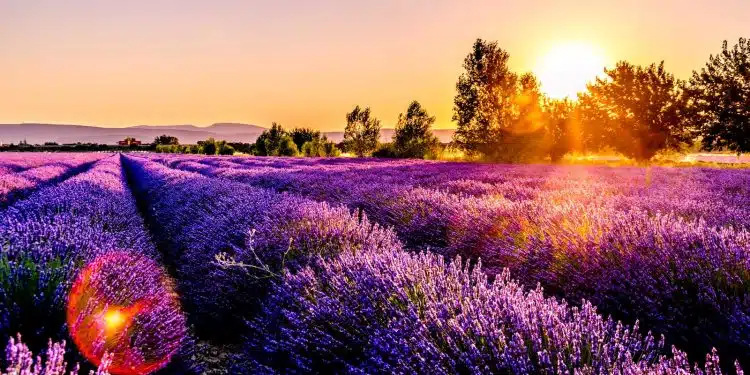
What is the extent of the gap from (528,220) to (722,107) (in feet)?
97.1

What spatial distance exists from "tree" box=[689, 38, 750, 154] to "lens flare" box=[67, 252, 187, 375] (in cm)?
3036

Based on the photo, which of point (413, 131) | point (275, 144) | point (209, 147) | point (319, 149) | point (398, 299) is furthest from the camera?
point (209, 147)

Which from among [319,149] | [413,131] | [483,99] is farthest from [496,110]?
[319,149]

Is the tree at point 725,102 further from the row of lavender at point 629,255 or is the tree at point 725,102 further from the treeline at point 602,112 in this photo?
the row of lavender at point 629,255

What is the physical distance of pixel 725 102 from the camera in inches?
1016

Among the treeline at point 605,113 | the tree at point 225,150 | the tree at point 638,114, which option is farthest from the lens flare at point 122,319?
the tree at point 225,150

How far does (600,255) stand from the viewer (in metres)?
2.51

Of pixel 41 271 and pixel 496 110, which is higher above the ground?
pixel 496 110

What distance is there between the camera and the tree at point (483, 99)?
30.4 m

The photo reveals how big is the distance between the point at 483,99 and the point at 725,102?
13.5 meters

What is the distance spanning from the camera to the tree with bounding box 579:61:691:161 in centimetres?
2850

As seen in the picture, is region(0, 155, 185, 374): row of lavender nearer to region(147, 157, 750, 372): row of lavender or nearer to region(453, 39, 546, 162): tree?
region(147, 157, 750, 372): row of lavender

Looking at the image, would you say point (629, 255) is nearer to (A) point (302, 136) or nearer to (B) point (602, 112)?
(B) point (602, 112)

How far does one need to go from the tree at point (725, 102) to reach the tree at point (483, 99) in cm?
1086
